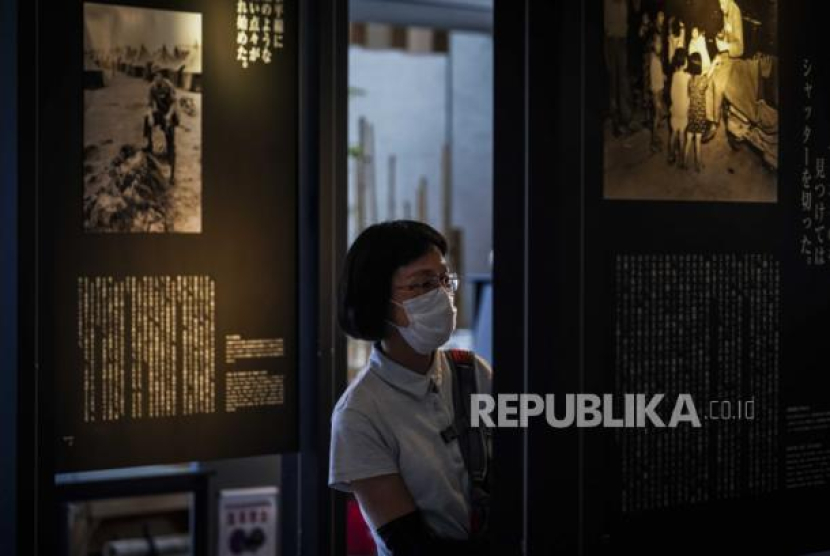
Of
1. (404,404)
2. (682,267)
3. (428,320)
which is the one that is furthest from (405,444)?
(682,267)

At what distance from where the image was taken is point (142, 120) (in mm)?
2406

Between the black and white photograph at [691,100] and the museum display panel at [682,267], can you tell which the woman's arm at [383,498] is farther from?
the black and white photograph at [691,100]

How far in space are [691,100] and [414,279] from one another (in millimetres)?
610

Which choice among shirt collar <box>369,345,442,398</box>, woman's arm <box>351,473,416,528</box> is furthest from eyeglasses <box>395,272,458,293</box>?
woman's arm <box>351,473,416,528</box>

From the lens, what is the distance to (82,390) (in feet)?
7.68

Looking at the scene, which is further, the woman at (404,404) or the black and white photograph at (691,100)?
the woman at (404,404)

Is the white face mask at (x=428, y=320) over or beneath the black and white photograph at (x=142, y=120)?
beneath

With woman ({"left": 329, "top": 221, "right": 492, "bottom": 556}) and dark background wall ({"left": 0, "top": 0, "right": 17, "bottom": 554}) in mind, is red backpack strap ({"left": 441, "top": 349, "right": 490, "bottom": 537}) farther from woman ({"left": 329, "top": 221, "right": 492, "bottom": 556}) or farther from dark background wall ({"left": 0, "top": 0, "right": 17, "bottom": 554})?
dark background wall ({"left": 0, "top": 0, "right": 17, "bottom": 554})

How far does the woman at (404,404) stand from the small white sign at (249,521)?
89cm

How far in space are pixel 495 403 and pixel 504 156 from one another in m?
0.38

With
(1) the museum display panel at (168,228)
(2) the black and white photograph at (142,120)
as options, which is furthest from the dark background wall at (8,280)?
(2) the black and white photograph at (142,120)

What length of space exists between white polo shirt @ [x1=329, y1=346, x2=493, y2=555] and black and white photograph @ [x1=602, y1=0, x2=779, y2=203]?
1.76ft
